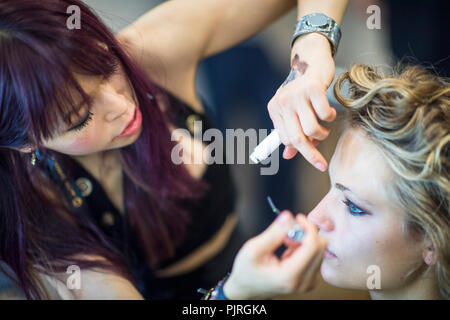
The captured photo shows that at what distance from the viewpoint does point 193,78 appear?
3.24ft

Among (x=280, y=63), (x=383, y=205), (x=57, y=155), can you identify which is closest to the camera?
(x=383, y=205)

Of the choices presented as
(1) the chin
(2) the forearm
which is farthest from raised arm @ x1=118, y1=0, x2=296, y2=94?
(1) the chin

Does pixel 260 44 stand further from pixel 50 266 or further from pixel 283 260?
pixel 50 266

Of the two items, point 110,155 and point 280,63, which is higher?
point 280,63

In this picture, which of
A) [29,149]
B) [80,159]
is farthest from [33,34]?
[80,159]

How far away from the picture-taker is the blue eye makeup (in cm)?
65

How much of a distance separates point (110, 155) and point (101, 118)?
9.3 inches

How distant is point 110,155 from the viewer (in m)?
0.89

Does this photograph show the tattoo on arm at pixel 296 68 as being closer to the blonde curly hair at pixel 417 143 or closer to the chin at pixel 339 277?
the blonde curly hair at pixel 417 143

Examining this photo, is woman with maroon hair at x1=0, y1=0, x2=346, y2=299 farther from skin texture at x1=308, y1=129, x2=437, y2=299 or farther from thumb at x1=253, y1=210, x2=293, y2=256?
thumb at x1=253, y1=210, x2=293, y2=256

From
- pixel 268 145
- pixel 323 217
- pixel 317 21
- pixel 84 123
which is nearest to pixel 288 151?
pixel 268 145

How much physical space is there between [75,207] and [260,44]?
0.64m

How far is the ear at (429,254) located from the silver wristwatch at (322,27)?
0.39m

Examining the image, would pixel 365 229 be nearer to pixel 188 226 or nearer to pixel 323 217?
pixel 323 217
